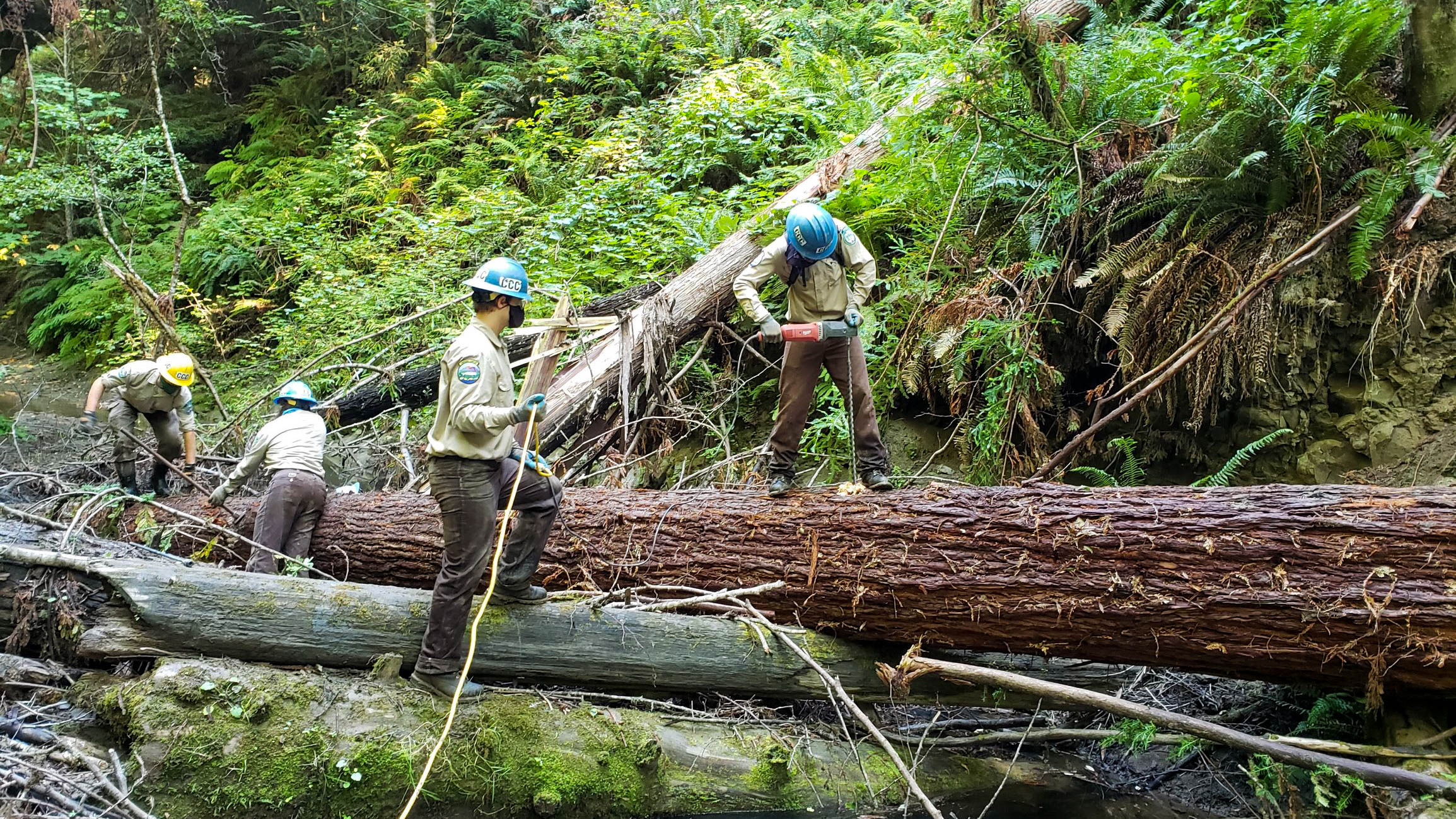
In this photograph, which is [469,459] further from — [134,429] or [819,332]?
[134,429]

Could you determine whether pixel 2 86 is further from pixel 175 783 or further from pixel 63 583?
pixel 175 783

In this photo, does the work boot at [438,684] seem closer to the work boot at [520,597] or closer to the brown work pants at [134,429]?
the work boot at [520,597]

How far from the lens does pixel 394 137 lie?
1463cm

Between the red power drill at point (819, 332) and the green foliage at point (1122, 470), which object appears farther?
the green foliage at point (1122, 470)

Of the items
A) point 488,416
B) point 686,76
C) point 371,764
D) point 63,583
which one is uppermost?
point 686,76

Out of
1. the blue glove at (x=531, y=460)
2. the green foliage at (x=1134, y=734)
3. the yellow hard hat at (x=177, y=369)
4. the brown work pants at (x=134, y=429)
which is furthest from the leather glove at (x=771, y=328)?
the brown work pants at (x=134, y=429)

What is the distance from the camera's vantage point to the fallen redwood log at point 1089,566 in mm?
3994

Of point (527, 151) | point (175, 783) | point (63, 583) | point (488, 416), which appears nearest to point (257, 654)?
point (175, 783)

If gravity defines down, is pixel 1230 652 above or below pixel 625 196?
below

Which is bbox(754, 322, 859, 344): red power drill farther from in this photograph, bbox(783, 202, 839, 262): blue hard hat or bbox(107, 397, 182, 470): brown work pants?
bbox(107, 397, 182, 470): brown work pants

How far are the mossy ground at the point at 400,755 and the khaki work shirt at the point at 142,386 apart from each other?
13.1 ft

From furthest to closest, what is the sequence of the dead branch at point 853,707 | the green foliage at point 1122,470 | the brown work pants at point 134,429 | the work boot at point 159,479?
1. the work boot at point 159,479
2. the brown work pants at point 134,429
3. the green foliage at point 1122,470
4. the dead branch at point 853,707

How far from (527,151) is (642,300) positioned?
6135 millimetres

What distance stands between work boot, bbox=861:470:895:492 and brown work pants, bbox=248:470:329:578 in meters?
3.87
